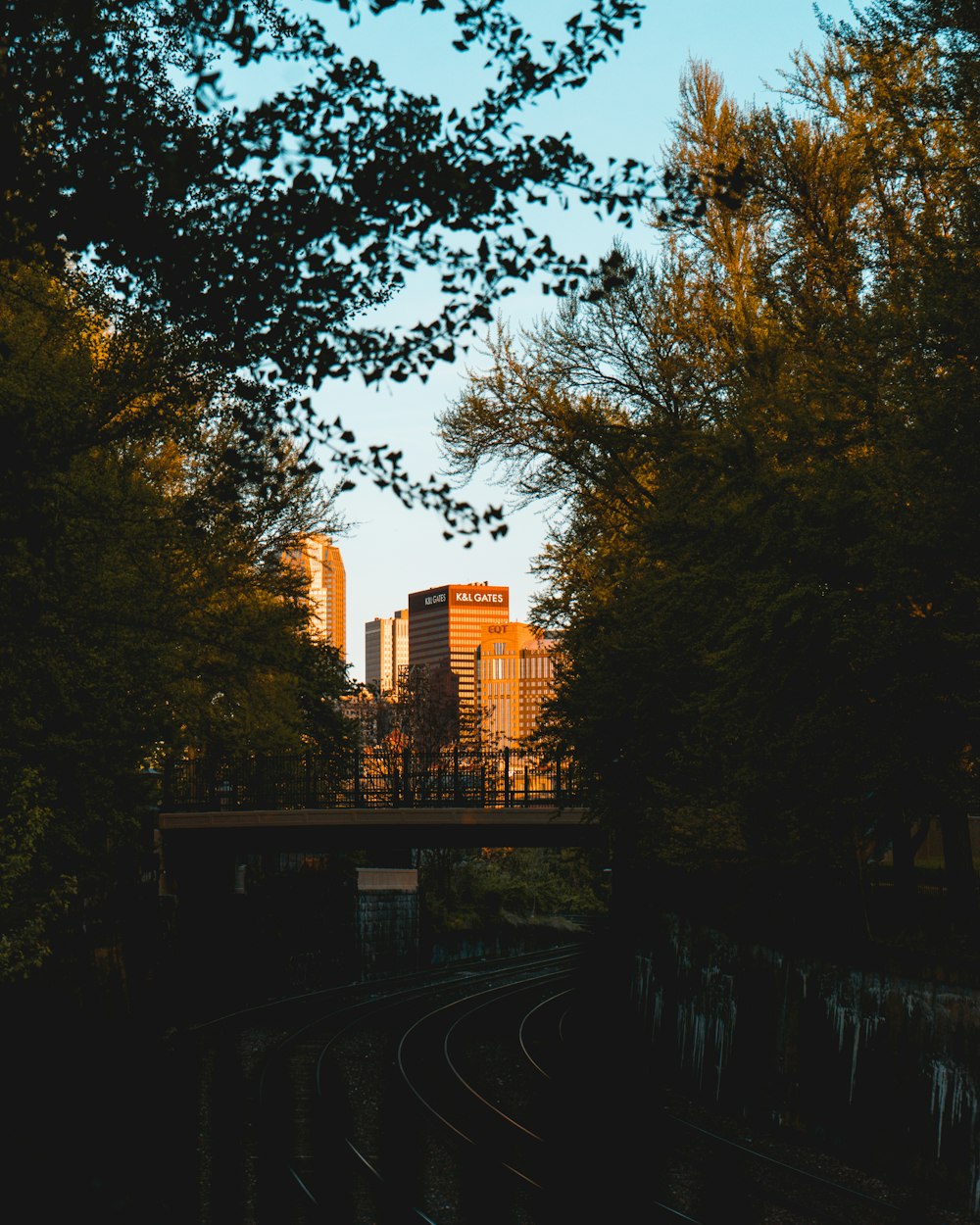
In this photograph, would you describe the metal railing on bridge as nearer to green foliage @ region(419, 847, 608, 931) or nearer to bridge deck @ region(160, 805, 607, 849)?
bridge deck @ region(160, 805, 607, 849)

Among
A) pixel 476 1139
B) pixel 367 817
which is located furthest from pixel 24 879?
pixel 367 817

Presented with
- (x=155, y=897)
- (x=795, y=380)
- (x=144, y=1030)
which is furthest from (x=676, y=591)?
(x=155, y=897)

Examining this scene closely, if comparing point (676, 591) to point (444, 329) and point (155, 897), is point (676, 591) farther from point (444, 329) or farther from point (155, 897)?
point (155, 897)

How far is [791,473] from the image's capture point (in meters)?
16.4

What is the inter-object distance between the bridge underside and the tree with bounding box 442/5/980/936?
764 centimetres

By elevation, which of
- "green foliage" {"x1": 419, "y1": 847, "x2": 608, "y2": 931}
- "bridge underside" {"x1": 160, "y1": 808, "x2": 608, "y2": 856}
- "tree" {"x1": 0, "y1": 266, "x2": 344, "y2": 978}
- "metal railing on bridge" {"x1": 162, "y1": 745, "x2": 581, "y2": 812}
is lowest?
"green foliage" {"x1": 419, "y1": 847, "x2": 608, "y2": 931}

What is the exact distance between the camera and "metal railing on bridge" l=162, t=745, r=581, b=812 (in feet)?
113

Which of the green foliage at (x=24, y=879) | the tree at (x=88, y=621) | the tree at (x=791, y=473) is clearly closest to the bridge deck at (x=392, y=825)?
the tree at (x=791, y=473)

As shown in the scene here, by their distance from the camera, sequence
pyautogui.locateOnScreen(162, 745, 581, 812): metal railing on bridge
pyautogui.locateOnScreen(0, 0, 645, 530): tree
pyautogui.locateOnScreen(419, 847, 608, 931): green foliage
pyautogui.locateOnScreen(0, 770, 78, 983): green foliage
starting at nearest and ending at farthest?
pyautogui.locateOnScreen(0, 0, 645, 530): tree → pyautogui.locateOnScreen(0, 770, 78, 983): green foliage → pyautogui.locateOnScreen(162, 745, 581, 812): metal railing on bridge → pyautogui.locateOnScreen(419, 847, 608, 931): green foliage

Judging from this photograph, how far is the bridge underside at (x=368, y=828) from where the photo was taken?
1331 inches

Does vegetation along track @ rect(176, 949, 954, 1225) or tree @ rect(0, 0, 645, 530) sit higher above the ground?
tree @ rect(0, 0, 645, 530)

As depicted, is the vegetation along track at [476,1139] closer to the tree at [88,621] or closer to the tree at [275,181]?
the tree at [88,621]

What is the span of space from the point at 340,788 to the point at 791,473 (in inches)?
894

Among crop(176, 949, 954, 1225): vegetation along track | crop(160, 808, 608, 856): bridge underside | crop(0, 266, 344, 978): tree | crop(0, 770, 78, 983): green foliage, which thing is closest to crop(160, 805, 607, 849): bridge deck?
crop(160, 808, 608, 856): bridge underside
